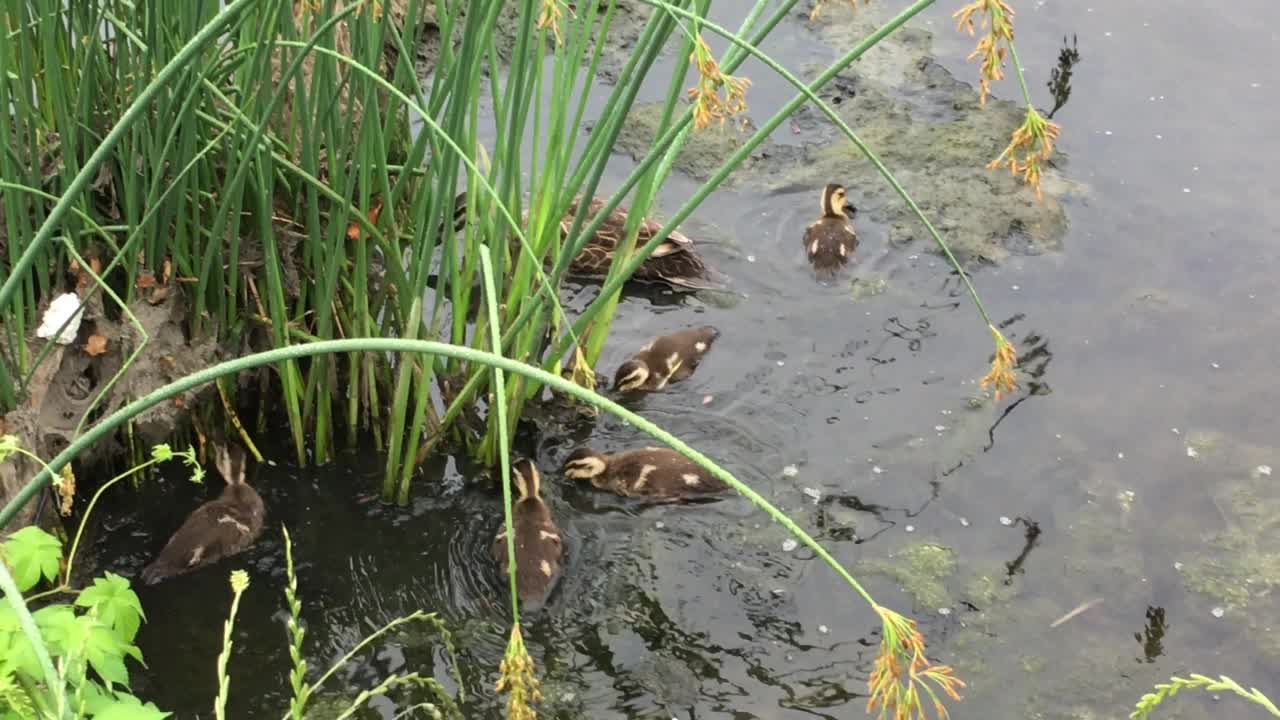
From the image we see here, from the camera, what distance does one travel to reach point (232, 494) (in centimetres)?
423

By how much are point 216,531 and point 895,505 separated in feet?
7.30

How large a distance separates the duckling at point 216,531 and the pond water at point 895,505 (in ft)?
0.19

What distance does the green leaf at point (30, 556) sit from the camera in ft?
8.71

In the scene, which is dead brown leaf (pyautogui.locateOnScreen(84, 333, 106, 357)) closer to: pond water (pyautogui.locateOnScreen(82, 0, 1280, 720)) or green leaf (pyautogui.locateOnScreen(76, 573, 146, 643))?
pond water (pyautogui.locateOnScreen(82, 0, 1280, 720))

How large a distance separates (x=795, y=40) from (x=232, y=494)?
14.0ft

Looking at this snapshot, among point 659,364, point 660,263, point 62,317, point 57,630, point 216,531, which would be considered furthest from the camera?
point 660,263

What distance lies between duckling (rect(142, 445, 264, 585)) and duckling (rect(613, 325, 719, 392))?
1.42m

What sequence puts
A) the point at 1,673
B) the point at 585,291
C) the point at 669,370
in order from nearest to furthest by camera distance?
the point at 1,673
the point at 669,370
the point at 585,291

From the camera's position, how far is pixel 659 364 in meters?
5.05

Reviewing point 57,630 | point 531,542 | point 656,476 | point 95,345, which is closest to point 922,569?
point 656,476

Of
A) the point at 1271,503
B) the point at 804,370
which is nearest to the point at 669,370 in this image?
the point at 804,370

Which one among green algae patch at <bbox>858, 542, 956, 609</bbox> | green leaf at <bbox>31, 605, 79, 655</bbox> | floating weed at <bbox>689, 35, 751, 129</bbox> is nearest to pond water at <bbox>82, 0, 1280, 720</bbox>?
green algae patch at <bbox>858, 542, 956, 609</bbox>

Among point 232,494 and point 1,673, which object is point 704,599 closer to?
point 232,494

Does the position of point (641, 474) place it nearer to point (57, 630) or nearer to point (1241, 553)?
point (1241, 553)
